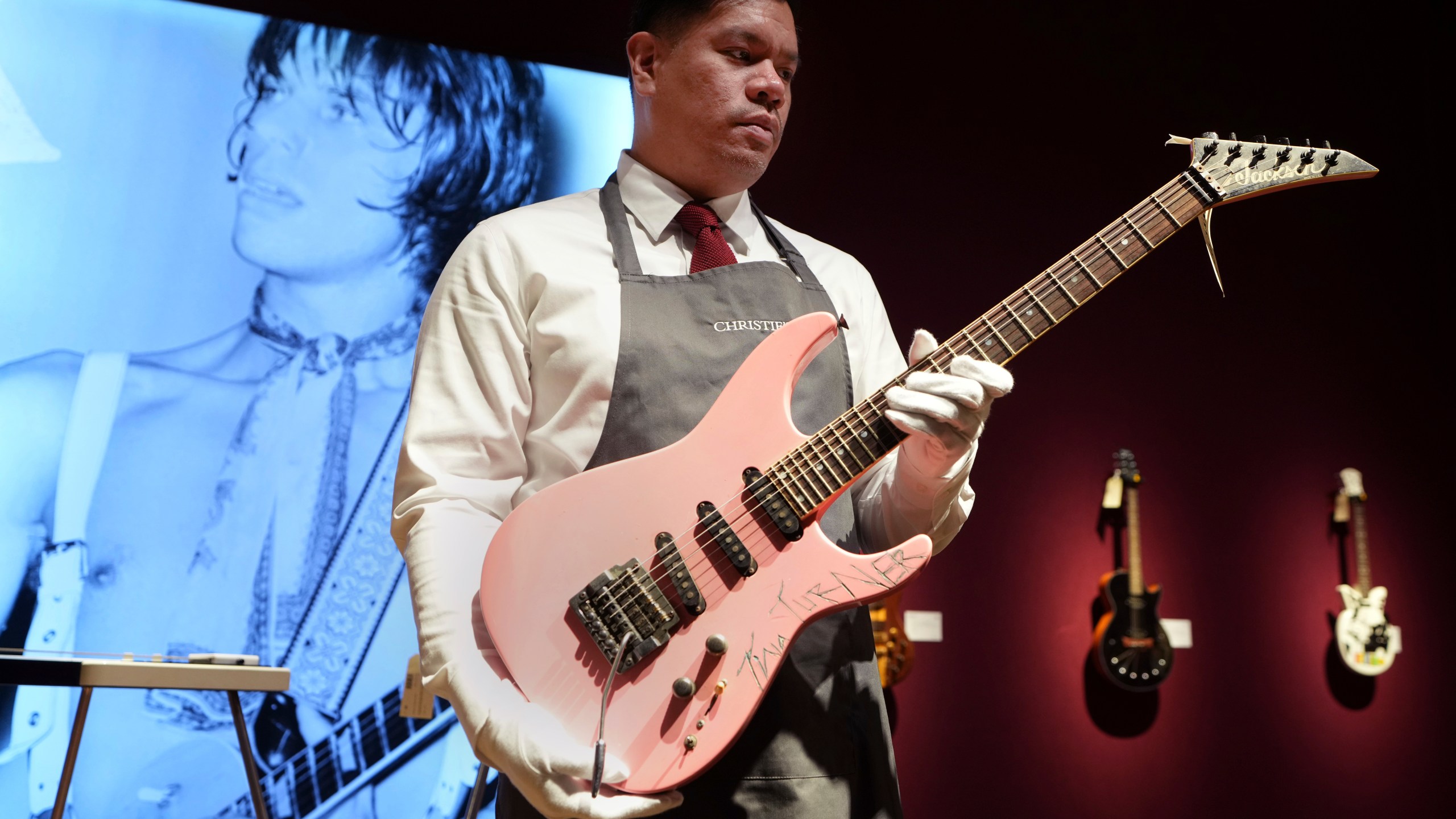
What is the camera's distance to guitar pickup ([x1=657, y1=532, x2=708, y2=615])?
3.63 feet

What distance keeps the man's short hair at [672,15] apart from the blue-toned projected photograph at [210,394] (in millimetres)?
1605

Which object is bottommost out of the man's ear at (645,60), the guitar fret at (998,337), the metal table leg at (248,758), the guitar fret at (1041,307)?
the metal table leg at (248,758)

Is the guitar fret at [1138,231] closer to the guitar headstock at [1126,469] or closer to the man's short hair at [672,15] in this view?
the man's short hair at [672,15]

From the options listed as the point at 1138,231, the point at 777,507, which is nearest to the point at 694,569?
the point at 777,507

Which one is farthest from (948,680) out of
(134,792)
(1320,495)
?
(134,792)

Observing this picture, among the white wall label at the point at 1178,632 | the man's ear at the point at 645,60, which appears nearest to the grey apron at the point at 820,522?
the man's ear at the point at 645,60

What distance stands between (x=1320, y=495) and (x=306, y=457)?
3730mm

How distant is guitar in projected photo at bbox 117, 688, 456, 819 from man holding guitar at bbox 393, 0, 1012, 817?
1.72 meters

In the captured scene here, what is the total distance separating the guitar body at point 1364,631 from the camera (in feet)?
12.4

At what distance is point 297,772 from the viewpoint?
2.67 metres

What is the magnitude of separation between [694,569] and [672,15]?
860 millimetres

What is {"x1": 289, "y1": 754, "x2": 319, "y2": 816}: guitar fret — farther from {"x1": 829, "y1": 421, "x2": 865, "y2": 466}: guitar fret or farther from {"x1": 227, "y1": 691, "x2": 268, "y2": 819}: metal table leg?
{"x1": 829, "y1": 421, "x2": 865, "y2": 466}: guitar fret

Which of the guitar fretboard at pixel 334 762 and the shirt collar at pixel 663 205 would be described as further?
the guitar fretboard at pixel 334 762

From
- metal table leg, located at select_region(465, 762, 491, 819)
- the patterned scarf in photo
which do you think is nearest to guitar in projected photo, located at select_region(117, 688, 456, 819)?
the patterned scarf in photo
